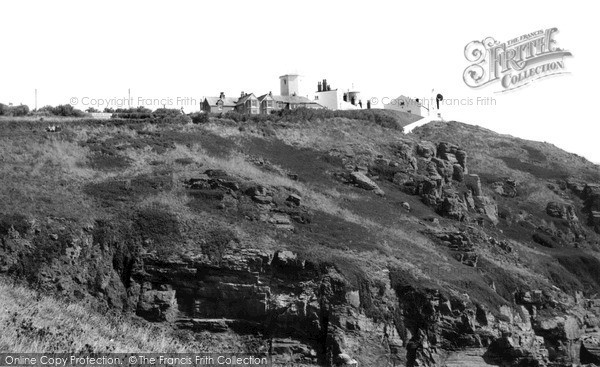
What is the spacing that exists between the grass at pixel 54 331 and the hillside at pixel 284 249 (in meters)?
0.51

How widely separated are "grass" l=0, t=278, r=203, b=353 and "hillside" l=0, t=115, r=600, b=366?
0.51 meters

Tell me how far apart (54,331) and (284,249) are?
27.8 m

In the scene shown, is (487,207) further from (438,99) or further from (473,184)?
(438,99)

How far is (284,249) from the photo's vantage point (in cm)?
5616

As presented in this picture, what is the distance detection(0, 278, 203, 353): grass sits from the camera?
2692cm

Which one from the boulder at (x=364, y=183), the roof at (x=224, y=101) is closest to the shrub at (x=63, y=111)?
the roof at (x=224, y=101)

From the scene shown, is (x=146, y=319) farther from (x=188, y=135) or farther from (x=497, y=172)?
(x=497, y=172)

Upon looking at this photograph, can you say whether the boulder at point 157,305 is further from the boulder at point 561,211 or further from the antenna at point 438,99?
the antenna at point 438,99

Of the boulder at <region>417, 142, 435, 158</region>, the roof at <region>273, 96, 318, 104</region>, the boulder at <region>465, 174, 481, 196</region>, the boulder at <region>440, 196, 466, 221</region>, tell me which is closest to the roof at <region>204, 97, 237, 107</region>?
the roof at <region>273, 96, 318, 104</region>

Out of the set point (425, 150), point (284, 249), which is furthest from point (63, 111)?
point (284, 249)

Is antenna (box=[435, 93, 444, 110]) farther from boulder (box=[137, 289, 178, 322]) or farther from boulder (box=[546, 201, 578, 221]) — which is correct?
boulder (box=[137, 289, 178, 322])

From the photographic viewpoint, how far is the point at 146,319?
5188cm

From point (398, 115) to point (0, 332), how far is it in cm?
9298

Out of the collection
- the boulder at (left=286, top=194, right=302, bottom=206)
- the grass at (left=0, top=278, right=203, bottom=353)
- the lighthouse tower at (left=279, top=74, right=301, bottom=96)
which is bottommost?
the grass at (left=0, top=278, right=203, bottom=353)
